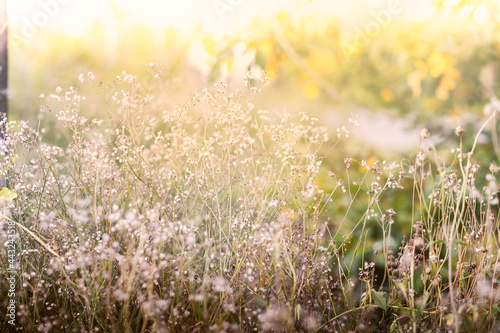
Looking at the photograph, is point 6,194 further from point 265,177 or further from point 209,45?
point 209,45

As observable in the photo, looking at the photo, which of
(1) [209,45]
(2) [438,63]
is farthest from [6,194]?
(2) [438,63]

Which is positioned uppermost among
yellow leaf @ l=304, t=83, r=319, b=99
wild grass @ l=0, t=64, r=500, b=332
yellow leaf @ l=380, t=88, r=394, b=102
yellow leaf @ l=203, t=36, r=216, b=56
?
yellow leaf @ l=203, t=36, r=216, b=56

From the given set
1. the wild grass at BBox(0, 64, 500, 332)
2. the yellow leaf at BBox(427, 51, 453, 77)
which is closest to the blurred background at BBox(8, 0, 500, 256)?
the yellow leaf at BBox(427, 51, 453, 77)

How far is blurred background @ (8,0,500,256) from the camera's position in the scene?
2.43 m

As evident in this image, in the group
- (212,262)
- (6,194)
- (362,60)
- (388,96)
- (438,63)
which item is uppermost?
(362,60)

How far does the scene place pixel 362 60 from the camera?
257cm

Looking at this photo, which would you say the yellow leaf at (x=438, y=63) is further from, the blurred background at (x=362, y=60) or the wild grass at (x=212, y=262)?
the wild grass at (x=212, y=262)

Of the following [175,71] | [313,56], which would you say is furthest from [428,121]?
[175,71]

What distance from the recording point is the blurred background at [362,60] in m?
2.43

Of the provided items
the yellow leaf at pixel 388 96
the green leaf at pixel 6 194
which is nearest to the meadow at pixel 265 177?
the yellow leaf at pixel 388 96

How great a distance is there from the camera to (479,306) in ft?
6.04

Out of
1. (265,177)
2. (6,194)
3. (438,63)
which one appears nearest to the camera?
(6,194)

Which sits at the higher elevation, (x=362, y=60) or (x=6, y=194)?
(x=362, y=60)

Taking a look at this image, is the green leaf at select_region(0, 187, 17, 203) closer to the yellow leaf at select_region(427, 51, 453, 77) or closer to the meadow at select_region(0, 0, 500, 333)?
the meadow at select_region(0, 0, 500, 333)
